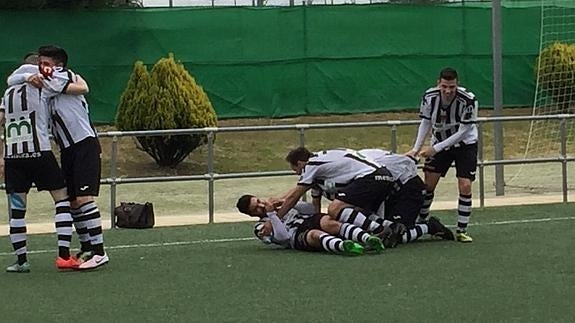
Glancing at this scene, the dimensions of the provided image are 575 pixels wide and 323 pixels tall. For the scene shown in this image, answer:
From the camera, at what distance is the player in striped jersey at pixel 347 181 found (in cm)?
976

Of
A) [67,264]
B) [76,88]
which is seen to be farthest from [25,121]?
[67,264]

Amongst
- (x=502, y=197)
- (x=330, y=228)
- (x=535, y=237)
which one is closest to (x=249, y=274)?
(x=330, y=228)

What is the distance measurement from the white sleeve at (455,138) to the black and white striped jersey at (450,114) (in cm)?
4

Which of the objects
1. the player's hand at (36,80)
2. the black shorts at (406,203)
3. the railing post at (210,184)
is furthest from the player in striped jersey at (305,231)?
the railing post at (210,184)

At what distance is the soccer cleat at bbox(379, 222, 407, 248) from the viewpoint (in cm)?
988

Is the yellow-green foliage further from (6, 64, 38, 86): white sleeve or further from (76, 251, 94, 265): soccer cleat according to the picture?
(6, 64, 38, 86): white sleeve

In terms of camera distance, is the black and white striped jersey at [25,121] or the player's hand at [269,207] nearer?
the black and white striped jersey at [25,121]

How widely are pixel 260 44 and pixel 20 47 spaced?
15.2ft

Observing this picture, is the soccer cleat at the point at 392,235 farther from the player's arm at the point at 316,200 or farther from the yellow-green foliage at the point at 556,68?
the yellow-green foliage at the point at 556,68

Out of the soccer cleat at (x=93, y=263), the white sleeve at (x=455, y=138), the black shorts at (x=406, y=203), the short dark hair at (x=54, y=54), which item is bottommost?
the soccer cleat at (x=93, y=263)

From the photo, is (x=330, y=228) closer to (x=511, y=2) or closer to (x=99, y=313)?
(x=99, y=313)

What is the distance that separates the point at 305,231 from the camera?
32.6ft

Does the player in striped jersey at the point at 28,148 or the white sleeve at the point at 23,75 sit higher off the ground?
the white sleeve at the point at 23,75

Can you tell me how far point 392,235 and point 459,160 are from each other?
1.11 metres
